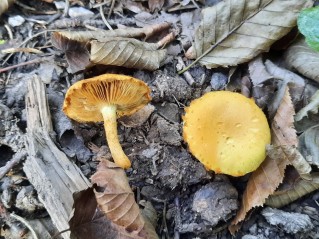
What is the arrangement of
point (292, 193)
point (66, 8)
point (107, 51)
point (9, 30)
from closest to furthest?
1. point (292, 193)
2. point (107, 51)
3. point (9, 30)
4. point (66, 8)

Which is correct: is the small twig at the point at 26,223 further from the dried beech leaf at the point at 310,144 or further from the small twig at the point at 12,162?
the dried beech leaf at the point at 310,144

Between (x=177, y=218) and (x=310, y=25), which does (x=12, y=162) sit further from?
(x=310, y=25)

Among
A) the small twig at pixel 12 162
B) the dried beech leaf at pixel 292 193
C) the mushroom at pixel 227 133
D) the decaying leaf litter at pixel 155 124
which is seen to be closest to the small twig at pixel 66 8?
the decaying leaf litter at pixel 155 124

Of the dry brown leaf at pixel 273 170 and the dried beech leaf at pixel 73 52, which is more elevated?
the dried beech leaf at pixel 73 52

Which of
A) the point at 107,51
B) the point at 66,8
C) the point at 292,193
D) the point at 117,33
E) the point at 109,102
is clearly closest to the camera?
the point at 292,193

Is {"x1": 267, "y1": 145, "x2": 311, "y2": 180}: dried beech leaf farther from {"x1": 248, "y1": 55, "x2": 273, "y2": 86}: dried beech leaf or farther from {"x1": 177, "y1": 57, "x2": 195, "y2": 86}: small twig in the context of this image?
{"x1": 177, "y1": 57, "x2": 195, "y2": 86}: small twig

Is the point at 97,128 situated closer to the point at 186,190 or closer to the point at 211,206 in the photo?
the point at 186,190

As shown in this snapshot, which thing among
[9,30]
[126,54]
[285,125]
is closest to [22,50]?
[9,30]
